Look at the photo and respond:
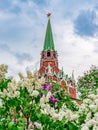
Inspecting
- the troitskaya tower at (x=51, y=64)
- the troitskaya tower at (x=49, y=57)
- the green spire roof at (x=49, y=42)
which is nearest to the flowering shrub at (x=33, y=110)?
the troitskaya tower at (x=51, y=64)

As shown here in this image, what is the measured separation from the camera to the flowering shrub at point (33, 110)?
5.76 m

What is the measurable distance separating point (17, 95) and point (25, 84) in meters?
0.22

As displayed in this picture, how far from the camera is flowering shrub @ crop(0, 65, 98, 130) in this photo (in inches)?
227

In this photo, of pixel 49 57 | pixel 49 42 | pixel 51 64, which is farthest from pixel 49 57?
pixel 49 42

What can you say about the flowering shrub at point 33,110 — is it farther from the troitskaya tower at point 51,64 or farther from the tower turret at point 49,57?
the tower turret at point 49,57

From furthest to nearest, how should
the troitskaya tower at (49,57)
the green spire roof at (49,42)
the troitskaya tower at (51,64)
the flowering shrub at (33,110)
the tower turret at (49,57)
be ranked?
the green spire roof at (49,42), the tower turret at (49,57), the troitskaya tower at (49,57), the troitskaya tower at (51,64), the flowering shrub at (33,110)

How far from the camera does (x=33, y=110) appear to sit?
19.6 feet

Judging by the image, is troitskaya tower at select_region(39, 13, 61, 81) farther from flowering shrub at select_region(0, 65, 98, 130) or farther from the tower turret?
flowering shrub at select_region(0, 65, 98, 130)

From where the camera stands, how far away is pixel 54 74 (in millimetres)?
64938

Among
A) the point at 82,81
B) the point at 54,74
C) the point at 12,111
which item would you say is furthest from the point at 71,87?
the point at 12,111

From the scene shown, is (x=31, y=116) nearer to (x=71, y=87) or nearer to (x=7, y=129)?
(x=7, y=129)

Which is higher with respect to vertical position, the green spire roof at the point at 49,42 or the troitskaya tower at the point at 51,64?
the green spire roof at the point at 49,42

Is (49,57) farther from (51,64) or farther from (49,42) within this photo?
(49,42)

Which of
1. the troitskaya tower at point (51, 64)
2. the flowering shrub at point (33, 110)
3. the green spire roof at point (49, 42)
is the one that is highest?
the green spire roof at point (49, 42)
